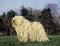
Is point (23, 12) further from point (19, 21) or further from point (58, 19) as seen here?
point (19, 21)

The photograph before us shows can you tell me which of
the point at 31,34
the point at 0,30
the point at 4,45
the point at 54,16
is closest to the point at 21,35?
the point at 31,34

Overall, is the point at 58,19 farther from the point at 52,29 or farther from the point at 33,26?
the point at 33,26

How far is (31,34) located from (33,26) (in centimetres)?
39

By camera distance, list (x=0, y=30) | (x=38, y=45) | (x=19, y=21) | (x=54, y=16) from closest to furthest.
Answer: (x=38, y=45)
(x=19, y=21)
(x=0, y=30)
(x=54, y=16)

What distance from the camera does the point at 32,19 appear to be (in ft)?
157

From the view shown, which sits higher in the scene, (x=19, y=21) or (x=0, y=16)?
(x=0, y=16)

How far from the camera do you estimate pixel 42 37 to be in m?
13.0

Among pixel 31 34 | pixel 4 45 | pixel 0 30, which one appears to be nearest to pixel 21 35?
pixel 31 34

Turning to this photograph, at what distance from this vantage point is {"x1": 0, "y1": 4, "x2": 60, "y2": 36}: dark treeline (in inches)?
1869

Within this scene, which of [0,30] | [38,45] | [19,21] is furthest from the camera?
[0,30]

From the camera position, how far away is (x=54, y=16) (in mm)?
50812

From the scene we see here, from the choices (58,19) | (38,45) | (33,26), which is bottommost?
(38,45)

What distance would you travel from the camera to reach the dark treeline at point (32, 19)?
47.5 meters

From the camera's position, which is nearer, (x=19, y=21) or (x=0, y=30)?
(x=19, y=21)
